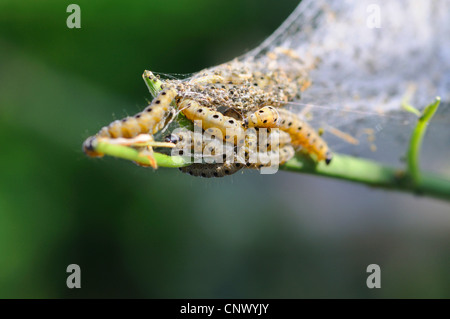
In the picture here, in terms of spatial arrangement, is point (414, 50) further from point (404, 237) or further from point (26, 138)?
point (26, 138)

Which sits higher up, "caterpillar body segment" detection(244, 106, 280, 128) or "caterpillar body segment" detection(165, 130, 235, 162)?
"caterpillar body segment" detection(244, 106, 280, 128)

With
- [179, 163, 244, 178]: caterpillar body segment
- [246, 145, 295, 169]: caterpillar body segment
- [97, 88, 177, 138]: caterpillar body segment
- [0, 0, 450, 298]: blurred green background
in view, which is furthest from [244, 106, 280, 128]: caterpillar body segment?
[0, 0, 450, 298]: blurred green background

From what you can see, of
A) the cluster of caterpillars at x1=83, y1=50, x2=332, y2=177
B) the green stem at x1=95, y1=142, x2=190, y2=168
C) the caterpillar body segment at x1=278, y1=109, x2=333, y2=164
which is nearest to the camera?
the green stem at x1=95, y1=142, x2=190, y2=168

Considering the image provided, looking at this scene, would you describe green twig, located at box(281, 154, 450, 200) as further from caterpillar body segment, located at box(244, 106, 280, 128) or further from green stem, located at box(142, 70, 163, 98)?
green stem, located at box(142, 70, 163, 98)

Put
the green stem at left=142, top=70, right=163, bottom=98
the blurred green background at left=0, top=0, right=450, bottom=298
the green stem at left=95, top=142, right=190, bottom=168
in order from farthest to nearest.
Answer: the blurred green background at left=0, top=0, right=450, bottom=298 → the green stem at left=142, top=70, right=163, bottom=98 → the green stem at left=95, top=142, right=190, bottom=168

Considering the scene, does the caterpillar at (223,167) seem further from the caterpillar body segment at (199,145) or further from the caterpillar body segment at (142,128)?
the caterpillar body segment at (142,128)

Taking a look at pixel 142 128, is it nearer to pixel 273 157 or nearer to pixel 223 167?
pixel 223 167

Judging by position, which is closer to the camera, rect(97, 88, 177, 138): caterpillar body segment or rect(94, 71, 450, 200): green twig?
rect(97, 88, 177, 138): caterpillar body segment

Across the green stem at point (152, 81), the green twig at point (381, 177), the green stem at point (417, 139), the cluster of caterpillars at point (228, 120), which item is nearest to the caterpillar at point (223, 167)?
the cluster of caterpillars at point (228, 120)
